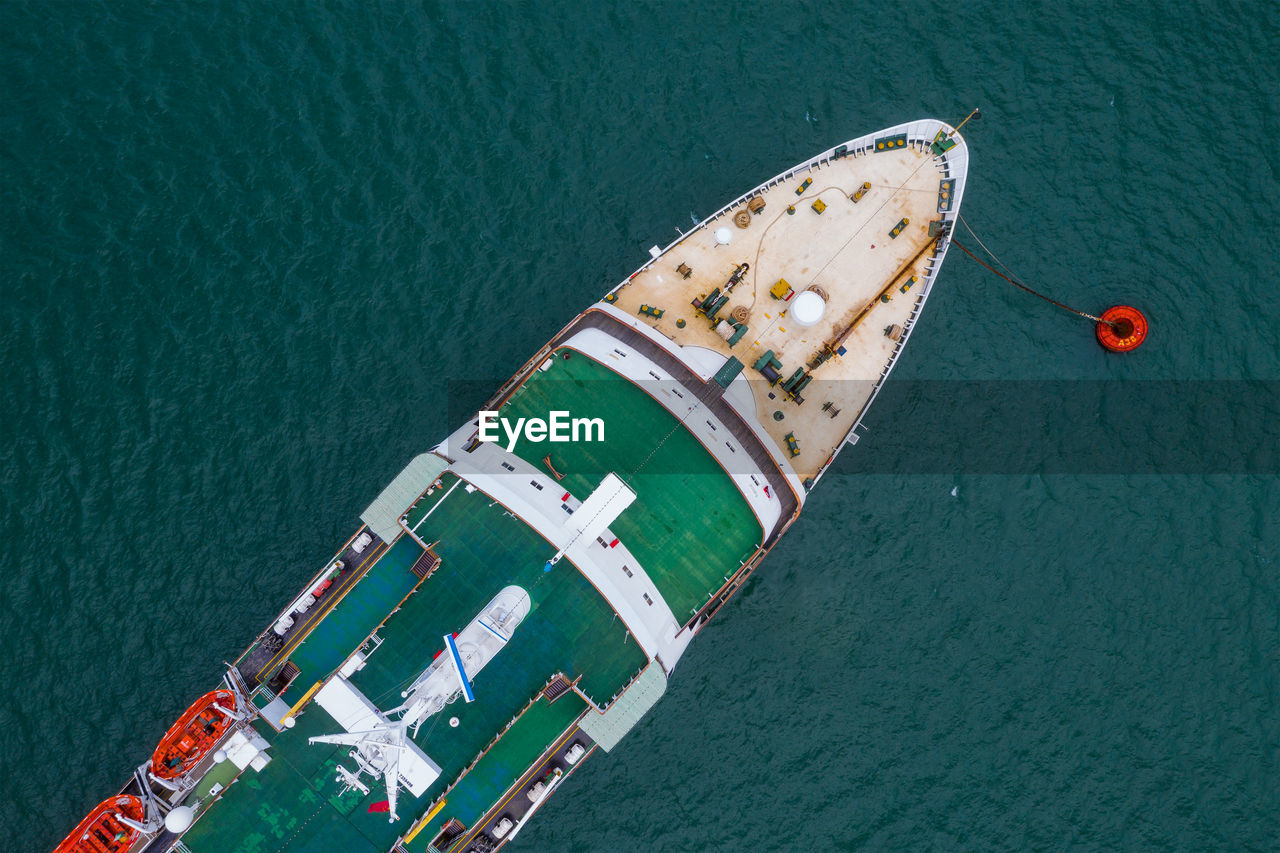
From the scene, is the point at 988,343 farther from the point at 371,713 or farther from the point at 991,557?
the point at 371,713

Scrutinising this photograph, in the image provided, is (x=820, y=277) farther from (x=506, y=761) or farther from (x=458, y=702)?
(x=506, y=761)

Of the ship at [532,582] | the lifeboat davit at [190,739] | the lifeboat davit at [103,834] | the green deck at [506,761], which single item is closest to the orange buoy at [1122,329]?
the ship at [532,582]

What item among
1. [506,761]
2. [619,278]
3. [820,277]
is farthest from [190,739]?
[820,277]

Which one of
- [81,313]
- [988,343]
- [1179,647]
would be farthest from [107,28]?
[1179,647]

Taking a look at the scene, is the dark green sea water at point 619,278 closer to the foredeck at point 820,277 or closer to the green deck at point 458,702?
the foredeck at point 820,277

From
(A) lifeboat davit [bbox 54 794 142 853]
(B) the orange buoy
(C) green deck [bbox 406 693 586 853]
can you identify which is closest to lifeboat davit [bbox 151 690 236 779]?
(A) lifeboat davit [bbox 54 794 142 853]

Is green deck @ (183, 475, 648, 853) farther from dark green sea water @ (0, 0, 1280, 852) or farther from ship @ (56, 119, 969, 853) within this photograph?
dark green sea water @ (0, 0, 1280, 852)
